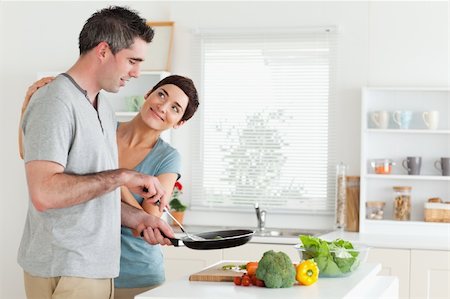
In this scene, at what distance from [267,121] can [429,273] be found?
151 cm

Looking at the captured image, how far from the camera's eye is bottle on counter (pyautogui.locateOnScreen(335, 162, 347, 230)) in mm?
5488

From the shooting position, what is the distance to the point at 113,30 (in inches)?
112

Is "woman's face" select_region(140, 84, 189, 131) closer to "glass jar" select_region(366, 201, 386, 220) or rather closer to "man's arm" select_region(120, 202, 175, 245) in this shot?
"man's arm" select_region(120, 202, 175, 245)

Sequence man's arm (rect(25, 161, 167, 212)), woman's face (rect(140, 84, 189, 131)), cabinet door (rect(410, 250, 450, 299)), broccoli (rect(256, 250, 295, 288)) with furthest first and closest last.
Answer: cabinet door (rect(410, 250, 450, 299)) < woman's face (rect(140, 84, 189, 131)) < broccoli (rect(256, 250, 295, 288)) < man's arm (rect(25, 161, 167, 212))

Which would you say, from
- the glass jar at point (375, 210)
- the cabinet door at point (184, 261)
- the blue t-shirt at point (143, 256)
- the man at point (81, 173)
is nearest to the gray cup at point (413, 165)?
the glass jar at point (375, 210)

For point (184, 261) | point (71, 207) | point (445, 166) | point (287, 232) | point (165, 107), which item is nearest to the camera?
point (71, 207)

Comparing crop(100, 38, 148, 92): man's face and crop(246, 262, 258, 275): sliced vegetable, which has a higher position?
crop(100, 38, 148, 92): man's face

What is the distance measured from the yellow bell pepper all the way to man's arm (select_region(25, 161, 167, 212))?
0.71 metres

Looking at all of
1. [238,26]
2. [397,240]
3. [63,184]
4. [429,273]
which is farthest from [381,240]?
[63,184]

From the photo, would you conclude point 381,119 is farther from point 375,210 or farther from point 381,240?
point 381,240

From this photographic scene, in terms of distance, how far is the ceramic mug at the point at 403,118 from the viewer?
5.41 metres

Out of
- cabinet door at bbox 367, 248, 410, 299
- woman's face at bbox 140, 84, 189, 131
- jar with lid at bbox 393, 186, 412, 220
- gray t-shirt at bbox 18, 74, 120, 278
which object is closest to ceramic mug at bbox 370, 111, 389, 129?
jar with lid at bbox 393, 186, 412, 220

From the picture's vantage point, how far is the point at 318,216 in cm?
569

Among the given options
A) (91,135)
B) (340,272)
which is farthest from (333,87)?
(91,135)
